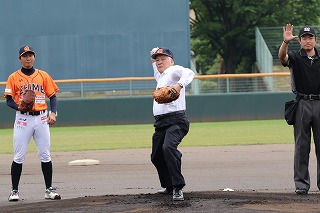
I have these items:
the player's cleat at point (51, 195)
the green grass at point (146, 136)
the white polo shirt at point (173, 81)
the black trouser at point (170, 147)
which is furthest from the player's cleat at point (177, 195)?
the green grass at point (146, 136)

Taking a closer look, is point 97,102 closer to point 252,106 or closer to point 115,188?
point 252,106

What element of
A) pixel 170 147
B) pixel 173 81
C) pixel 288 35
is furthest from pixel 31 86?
pixel 288 35

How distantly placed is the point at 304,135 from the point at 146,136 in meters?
13.3

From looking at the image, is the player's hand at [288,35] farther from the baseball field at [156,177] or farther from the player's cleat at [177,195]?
the player's cleat at [177,195]

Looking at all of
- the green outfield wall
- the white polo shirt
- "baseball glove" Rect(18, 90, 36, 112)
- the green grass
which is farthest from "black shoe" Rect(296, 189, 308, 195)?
the green outfield wall

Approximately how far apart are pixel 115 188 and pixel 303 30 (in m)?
3.49

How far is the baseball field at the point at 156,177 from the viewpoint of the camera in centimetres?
949

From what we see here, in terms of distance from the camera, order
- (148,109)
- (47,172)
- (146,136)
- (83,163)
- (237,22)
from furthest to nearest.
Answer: (237,22) → (148,109) → (146,136) → (83,163) → (47,172)

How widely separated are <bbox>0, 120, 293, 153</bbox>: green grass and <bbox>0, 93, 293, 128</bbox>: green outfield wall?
2.90ft

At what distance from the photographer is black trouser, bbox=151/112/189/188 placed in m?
10.1

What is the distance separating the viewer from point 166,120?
10297 millimetres

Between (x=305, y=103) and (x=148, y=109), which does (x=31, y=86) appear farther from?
(x=148, y=109)

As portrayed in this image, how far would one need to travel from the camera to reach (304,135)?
35.0 feet

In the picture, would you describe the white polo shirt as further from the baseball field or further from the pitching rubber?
the pitching rubber
